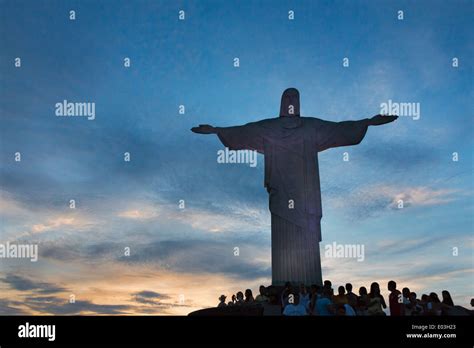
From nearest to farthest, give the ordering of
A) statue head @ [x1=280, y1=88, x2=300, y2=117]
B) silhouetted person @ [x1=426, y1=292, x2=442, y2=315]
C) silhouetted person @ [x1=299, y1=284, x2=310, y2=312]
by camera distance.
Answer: silhouetted person @ [x1=426, y1=292, x2=442, y2=315]
silhouetted person @ [x1=299, y1=284, x2=310, y2=312]
statue head @ [x1=280, y1=88, x2=300, y2=117]

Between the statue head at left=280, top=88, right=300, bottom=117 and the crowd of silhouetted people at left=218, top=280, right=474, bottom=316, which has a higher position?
the statue head at left=280, top=88, right=300, bottom=117

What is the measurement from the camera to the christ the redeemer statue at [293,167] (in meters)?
20.6

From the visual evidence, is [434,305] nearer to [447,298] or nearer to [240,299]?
[447,298]

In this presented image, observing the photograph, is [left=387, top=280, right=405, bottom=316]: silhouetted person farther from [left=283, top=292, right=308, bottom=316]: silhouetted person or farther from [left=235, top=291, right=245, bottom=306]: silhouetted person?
[left=235, top=291, right=245, bottom=306]: silhouetted person

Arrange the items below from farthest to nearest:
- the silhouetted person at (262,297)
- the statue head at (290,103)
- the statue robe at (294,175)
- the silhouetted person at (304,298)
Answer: the statue head at (290,103) < the statue robe at (294,175) < the silhouetted person at (262,297) < the silhouetted person at (304,298)

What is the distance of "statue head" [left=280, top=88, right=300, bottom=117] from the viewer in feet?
73.8

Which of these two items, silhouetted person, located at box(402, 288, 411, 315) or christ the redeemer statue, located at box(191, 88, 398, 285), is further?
christ the redeemer statue, located at box(191, 88, 398, 285)

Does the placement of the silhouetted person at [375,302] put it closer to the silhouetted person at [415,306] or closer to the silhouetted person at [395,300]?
the silhouetted person at [395,300]

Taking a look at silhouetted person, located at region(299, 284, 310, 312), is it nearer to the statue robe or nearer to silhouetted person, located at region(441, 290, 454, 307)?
the statue robe

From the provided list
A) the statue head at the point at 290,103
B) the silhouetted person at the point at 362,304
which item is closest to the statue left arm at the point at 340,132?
the statue head at the point at 290,103

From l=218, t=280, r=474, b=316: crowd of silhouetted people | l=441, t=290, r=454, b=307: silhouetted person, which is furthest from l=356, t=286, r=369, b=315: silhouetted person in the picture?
l=441, t=290, r=454, b=307: silhouetted person

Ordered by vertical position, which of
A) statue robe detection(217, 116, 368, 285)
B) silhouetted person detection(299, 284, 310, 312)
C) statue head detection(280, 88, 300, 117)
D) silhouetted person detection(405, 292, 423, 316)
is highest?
statue head detection(280, 88, 300, 117)

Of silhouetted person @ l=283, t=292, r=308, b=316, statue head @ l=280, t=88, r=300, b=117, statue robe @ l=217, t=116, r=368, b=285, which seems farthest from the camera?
statue head @ l=280, t=88, r=300, b=117

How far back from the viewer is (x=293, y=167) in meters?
21.7
